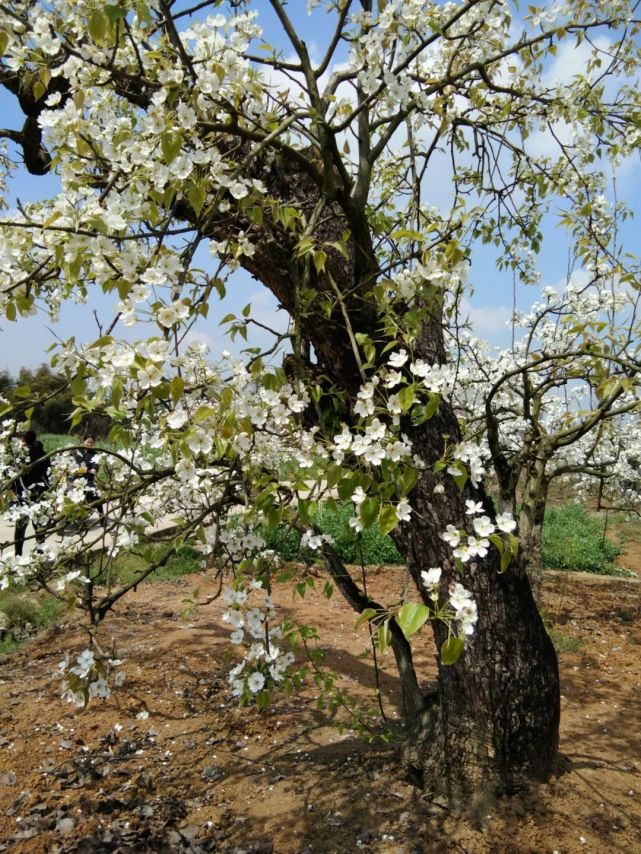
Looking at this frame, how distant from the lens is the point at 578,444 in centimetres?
898

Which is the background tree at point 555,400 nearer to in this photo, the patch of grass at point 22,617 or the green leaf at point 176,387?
the green leaf at point 176,387

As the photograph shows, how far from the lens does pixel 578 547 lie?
331 inches

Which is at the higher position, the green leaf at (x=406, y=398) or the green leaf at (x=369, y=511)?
the green leaf at (x=406, y=398)

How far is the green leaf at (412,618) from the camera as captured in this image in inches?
49.5

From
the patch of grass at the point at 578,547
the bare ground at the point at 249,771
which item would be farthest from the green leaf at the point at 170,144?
the patch of grass at the point at 578,547

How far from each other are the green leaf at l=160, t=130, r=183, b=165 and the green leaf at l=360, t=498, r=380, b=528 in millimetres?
858

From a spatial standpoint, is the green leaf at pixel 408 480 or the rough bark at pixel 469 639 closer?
the green leaf at pixel 408 480

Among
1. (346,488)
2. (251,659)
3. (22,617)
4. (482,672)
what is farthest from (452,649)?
(22,617)

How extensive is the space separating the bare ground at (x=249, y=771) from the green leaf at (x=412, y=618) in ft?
5.75

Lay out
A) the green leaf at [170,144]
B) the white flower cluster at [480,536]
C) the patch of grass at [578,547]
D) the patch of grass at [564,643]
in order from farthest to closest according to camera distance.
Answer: the patch of grass at [578,547] → the patch of grass at [564,643] → the white flower cluster at [480,536] → the green leaf at [170,144]

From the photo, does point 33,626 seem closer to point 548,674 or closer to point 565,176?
point 548,674

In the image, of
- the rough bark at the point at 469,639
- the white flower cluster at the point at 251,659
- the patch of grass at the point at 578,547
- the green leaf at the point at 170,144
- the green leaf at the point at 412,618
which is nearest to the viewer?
the green leaf at the point at 412,618

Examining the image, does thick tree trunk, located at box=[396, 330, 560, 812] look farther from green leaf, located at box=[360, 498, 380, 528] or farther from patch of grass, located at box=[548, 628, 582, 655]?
patch of grass, located at box=[548, 628, 582, 655]

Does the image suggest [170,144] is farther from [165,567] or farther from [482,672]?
[165,567]
